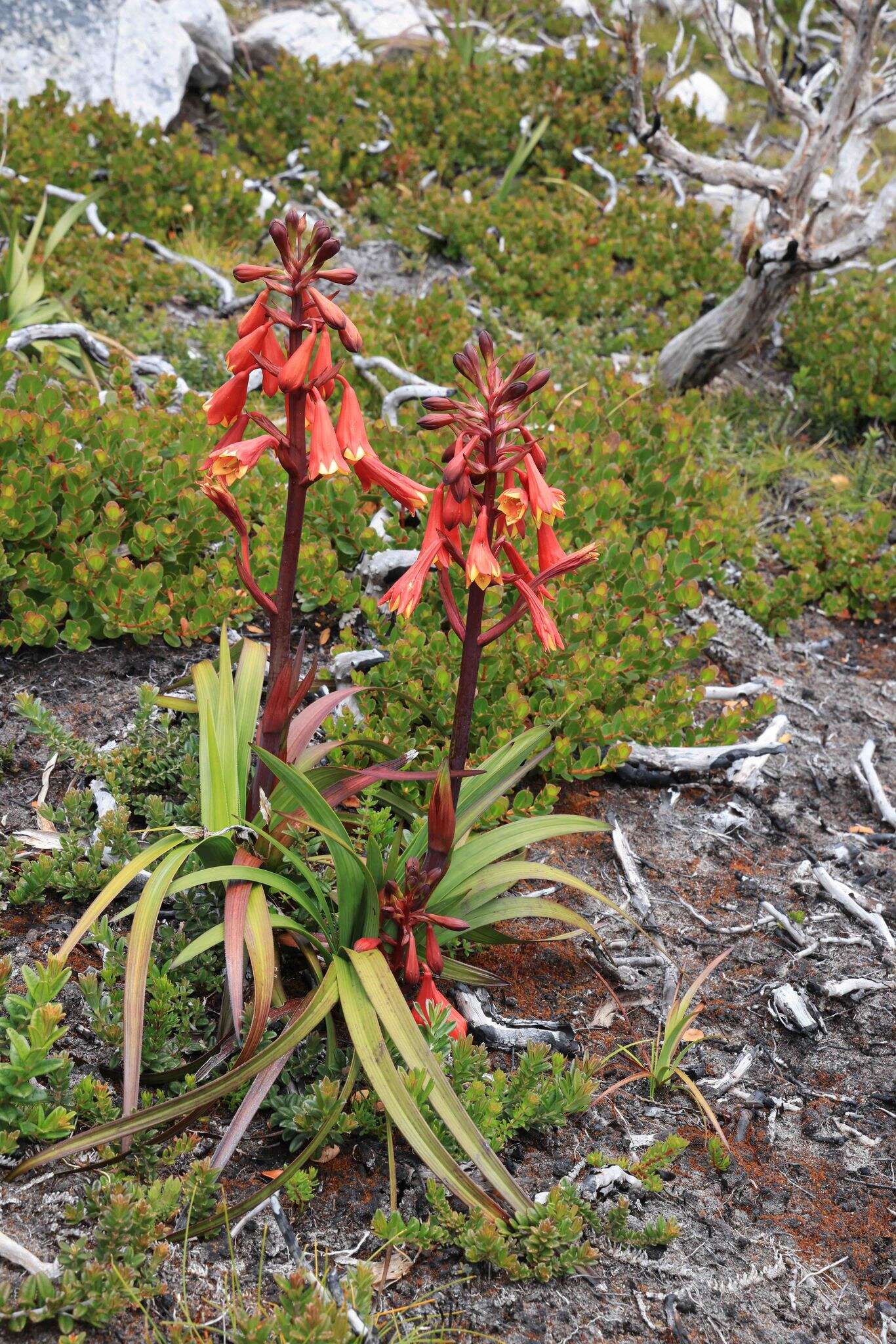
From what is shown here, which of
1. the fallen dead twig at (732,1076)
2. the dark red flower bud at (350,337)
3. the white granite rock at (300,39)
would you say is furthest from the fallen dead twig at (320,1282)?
the white granite rock at (300,39)

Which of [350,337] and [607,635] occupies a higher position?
[350,337]

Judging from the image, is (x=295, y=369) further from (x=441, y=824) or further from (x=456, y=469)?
(x=441, y=824)

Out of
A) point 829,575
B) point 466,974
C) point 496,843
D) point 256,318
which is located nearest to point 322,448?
point 256,318

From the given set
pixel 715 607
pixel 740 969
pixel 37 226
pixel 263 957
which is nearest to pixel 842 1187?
pixel 740 969

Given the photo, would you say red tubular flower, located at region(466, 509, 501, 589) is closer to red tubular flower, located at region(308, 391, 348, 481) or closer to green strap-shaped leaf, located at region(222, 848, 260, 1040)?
red tubular flower, located at region(308, 391, 348, 481)

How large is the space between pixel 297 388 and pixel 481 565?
57 centimetres

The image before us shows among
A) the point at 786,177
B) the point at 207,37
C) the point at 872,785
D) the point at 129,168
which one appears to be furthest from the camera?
the point at 207,37

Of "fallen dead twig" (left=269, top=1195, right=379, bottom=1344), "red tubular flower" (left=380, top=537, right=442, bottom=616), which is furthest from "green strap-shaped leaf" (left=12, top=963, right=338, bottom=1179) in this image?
"red tubular flower" (left=380, top=537, right=442, bottom=616)

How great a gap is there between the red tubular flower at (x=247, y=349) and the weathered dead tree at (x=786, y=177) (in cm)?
467

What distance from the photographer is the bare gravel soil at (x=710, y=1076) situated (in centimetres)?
230

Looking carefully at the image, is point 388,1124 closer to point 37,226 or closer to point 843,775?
point 843,775

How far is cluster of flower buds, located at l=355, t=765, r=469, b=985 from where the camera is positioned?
2.51 m

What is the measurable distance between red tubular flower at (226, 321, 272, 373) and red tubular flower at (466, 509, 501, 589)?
0.65 metres

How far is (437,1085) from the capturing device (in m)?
2.27
